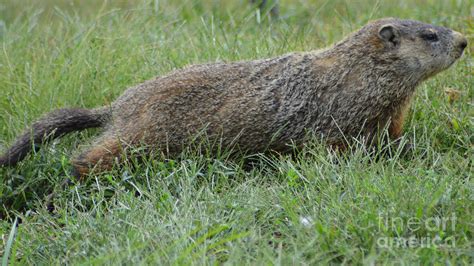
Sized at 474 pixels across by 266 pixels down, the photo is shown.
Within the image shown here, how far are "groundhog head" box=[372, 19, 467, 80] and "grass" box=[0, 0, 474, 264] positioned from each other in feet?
1.00

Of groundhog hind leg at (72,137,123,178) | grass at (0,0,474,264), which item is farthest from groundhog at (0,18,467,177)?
grass at (0,0,474,264)

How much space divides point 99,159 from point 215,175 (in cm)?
83

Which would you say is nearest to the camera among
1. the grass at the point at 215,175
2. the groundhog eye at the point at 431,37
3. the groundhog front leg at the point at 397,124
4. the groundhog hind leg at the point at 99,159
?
the grass at the point at 215,175

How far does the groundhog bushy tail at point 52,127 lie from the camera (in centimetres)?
548

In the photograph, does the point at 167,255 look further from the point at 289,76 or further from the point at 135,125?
the point at 289,76

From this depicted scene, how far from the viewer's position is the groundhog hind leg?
213 inches

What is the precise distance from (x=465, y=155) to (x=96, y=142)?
245cm

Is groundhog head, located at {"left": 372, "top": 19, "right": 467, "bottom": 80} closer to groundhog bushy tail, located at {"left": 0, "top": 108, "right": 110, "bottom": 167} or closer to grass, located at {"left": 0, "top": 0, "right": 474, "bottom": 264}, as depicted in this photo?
grass, located at {"left": 0, "top": 0, "right": 474, "bottom": 264}

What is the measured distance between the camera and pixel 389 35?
5.65 metres

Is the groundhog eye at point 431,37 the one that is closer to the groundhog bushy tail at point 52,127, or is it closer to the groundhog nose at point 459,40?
the groundhog nose at point 459,40

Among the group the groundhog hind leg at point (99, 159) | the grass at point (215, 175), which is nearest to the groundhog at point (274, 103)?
the groundhog hind leg at point (99, 159)

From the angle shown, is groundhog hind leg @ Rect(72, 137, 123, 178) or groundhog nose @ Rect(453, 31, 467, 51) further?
groundhog nose @ Rect(453, 31, 467, 51)

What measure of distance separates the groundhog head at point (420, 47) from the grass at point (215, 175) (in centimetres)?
30

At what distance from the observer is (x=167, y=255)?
12.2ft
